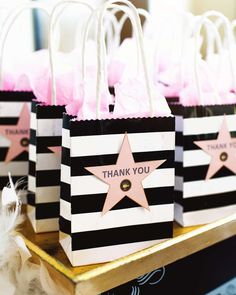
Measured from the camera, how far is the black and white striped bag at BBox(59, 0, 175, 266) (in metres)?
0.66

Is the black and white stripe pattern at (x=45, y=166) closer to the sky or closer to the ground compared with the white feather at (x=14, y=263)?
closer to the sky

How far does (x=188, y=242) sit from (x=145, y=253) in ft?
0.40

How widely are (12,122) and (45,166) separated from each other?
20 cm

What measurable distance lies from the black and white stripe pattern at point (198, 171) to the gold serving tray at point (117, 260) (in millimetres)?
34

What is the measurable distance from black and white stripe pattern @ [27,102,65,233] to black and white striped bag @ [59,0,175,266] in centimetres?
9

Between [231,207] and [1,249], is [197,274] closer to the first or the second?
[231,207]

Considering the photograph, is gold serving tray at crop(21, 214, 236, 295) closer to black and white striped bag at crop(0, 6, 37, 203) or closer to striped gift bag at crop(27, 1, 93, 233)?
striped gift bag at crop(27, 1, 93, 233)

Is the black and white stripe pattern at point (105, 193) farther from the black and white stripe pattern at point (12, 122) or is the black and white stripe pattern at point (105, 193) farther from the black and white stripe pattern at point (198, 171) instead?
the black and white stripe pattern at point (12, 122)

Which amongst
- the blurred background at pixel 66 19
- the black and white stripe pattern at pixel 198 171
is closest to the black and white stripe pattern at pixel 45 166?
the black and white stripe pattern at pixel 198 171

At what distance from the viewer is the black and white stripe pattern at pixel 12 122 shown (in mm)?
919

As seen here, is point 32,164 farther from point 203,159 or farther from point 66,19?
point 66,19

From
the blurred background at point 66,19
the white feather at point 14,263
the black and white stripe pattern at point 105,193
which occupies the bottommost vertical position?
the white feather at point 14,263

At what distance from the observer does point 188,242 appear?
2.62ft

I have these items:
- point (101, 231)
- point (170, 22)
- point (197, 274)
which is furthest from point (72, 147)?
point (170, 22)
